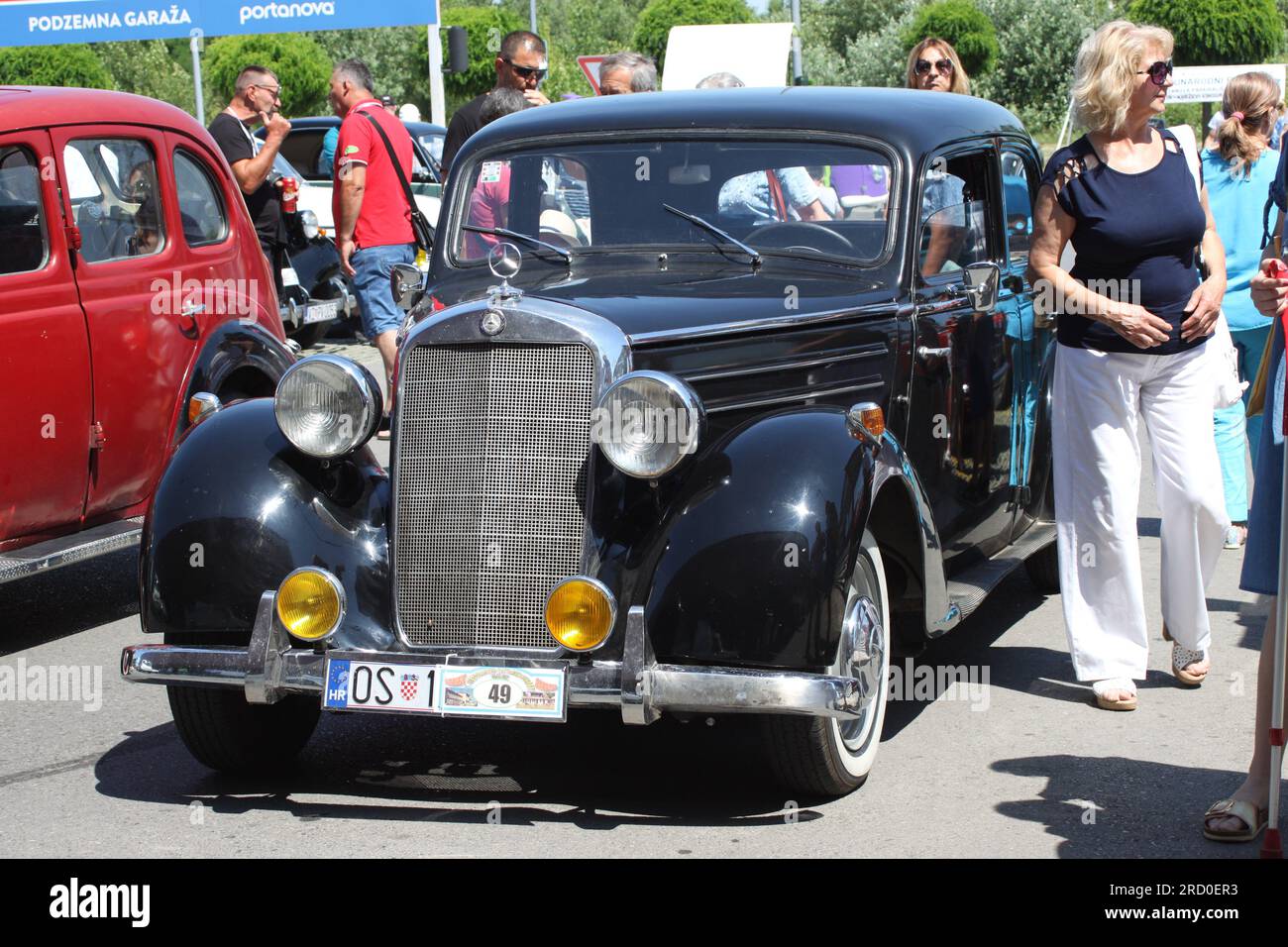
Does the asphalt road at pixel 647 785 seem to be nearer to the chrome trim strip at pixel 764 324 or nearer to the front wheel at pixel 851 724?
the front wheel at pixel 851 724

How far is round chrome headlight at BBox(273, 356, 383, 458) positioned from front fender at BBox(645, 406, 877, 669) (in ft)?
3.19

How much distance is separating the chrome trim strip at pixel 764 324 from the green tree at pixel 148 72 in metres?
40.3

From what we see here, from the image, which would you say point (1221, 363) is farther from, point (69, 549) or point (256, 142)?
point (256, 142)

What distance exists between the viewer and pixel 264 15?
82.1 feet

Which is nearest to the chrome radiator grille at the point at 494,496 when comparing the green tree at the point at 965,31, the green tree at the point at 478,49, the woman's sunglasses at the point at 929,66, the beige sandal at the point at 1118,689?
the beige sandal at the point at 1118,689

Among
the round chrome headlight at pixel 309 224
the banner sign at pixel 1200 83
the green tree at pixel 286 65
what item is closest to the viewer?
the round chrome headlight at pixel 309 224

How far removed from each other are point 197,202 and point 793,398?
3.61 metres

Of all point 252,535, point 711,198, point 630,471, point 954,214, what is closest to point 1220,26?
point 954,214

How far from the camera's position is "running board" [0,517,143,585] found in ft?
20.3

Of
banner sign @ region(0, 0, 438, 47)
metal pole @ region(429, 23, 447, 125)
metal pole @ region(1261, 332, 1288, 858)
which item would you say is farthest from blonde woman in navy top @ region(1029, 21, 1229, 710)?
banner sign @ region(0, 0, 438, 47)

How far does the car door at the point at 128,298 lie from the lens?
263 inches

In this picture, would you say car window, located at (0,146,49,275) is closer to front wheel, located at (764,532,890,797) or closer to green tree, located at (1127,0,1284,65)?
front wheel, located at (764,532,890,797)
